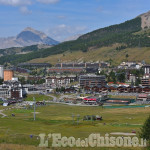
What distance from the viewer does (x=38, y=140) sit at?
62.0 meters

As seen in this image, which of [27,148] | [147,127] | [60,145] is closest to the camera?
[27,148]

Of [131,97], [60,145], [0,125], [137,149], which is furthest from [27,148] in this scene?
[131,97]

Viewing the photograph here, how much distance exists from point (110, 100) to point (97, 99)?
6675 mm

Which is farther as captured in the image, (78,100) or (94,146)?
(78,100)

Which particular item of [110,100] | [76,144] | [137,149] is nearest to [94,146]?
[76,144]

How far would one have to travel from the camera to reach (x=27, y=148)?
5253 cm

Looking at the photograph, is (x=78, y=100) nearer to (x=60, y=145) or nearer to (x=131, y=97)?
(x=131, y=97)

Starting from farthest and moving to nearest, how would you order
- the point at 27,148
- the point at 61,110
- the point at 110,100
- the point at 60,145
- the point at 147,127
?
1. the point at 110,100
2. the point at 61,110
3. the point at 147,127
4. the point at 60,145
5. the point at 27,148

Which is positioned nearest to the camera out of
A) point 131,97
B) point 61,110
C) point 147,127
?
point 147,127

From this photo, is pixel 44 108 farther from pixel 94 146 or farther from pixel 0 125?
pixel 94 146

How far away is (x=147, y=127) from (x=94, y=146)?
9.58 meters

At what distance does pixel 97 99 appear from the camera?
180 m

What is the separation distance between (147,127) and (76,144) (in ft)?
39.7

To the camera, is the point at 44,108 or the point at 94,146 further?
the point at 44,108
